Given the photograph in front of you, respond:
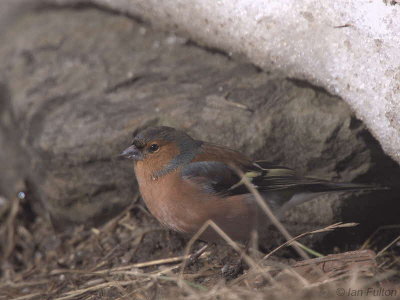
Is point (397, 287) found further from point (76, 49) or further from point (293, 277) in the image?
point (76, 49)

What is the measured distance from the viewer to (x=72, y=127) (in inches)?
186

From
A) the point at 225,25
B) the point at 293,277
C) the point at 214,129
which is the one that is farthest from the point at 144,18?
the point at 293,277

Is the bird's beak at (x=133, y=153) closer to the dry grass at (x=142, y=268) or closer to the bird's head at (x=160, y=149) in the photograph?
the bird's head at (x=160, y=149)

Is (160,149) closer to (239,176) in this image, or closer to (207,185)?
(207,185)

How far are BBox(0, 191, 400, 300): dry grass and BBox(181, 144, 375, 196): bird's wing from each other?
288 mm

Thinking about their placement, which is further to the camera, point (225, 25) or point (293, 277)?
point (225, 25)

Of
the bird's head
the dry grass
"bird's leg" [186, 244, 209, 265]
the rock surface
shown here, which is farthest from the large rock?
"bird's leg" [186, 244, 209, 265]

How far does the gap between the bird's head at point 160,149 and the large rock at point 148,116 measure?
1.65 ft

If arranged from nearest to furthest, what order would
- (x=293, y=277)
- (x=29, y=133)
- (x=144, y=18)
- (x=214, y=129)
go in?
(x=293, y=277) → (x=214, y=129) → (x=29, y=133) → (x=144, y=18)

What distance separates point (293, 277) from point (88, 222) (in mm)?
2214

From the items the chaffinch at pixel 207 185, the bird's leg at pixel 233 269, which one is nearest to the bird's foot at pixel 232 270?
the bird's leg at pixel 233 269

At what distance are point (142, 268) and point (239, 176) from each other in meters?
0.99

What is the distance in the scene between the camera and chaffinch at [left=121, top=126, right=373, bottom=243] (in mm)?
3750

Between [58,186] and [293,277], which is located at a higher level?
[293,277]
